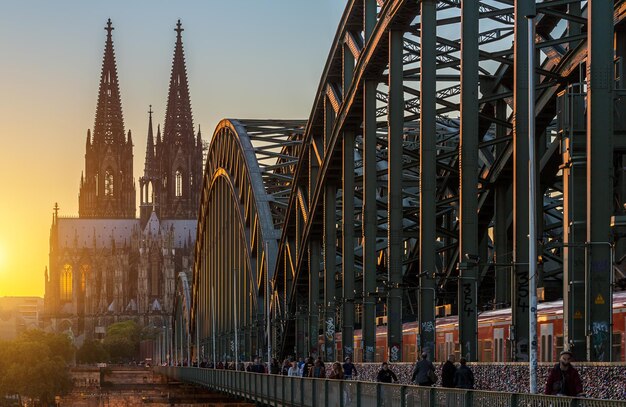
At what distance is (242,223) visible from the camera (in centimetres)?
8194

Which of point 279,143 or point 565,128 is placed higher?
point 279,143

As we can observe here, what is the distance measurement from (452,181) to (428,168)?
1245 cm

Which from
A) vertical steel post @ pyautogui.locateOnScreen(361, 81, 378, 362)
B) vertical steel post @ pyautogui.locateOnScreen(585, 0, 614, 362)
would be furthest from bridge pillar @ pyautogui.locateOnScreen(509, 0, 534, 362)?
vertical steel post @ pyautogui.locateOnScreen(361, 81, 378, 362)

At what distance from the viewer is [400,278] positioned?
42.9 metres

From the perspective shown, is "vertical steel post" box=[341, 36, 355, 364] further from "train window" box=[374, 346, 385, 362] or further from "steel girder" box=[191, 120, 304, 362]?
"steel girder" box=[191, 120, 304, 362]

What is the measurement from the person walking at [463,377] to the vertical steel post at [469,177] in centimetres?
717

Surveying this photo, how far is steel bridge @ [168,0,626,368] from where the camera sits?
26531mm

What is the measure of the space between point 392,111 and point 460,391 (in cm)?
1976

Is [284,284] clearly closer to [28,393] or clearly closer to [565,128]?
[565,128]

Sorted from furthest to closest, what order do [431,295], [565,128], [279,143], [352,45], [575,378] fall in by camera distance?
1. [279,143]
2. [352,45]
3. [431,295]
4. [565,128]
5. [575,378]

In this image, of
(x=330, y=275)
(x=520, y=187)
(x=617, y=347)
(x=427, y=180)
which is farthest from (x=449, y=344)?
(x=330, y=275)

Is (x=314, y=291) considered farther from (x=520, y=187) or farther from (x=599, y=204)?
(x=599, y=204)

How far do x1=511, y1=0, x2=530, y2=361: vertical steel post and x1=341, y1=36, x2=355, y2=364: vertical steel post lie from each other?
18.8 m

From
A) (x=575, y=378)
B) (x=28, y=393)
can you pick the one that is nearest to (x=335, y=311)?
(x=575, y=378)
